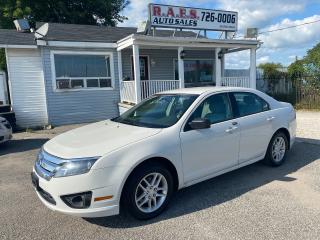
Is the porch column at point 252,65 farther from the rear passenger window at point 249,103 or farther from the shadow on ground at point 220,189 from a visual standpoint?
the rear passenger window at point 249,103

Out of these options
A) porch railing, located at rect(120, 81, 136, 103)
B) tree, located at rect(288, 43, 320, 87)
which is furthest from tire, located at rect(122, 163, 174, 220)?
tree, located at rect(288, 43, 320, 87)

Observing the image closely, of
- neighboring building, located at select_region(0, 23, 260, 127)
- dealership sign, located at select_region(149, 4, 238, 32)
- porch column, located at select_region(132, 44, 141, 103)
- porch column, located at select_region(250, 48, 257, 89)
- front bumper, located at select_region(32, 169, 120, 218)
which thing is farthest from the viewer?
porch column, located at select_region(250, 48, 257, 89)

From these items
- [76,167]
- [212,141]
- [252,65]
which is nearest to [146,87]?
[252,65]

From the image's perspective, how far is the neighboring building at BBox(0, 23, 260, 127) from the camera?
11.6 metres

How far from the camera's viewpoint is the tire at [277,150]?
17.9 ft

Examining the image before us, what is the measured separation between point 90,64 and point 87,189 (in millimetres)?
10056

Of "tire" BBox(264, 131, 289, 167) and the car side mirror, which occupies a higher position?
the car side mirror

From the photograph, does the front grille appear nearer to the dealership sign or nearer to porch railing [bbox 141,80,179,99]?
porch railing [bbox 141,80,179,99]

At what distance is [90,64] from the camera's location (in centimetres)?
1266

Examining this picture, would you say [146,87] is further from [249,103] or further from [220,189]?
[220,189]

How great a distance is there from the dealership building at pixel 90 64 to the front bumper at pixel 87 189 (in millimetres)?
8331

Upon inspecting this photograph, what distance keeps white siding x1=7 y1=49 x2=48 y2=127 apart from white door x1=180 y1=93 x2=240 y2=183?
9244mm

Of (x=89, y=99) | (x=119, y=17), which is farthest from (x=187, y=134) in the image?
(x=119, y=17)

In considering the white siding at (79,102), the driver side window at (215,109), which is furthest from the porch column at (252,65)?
the driver side window at (215,109)
